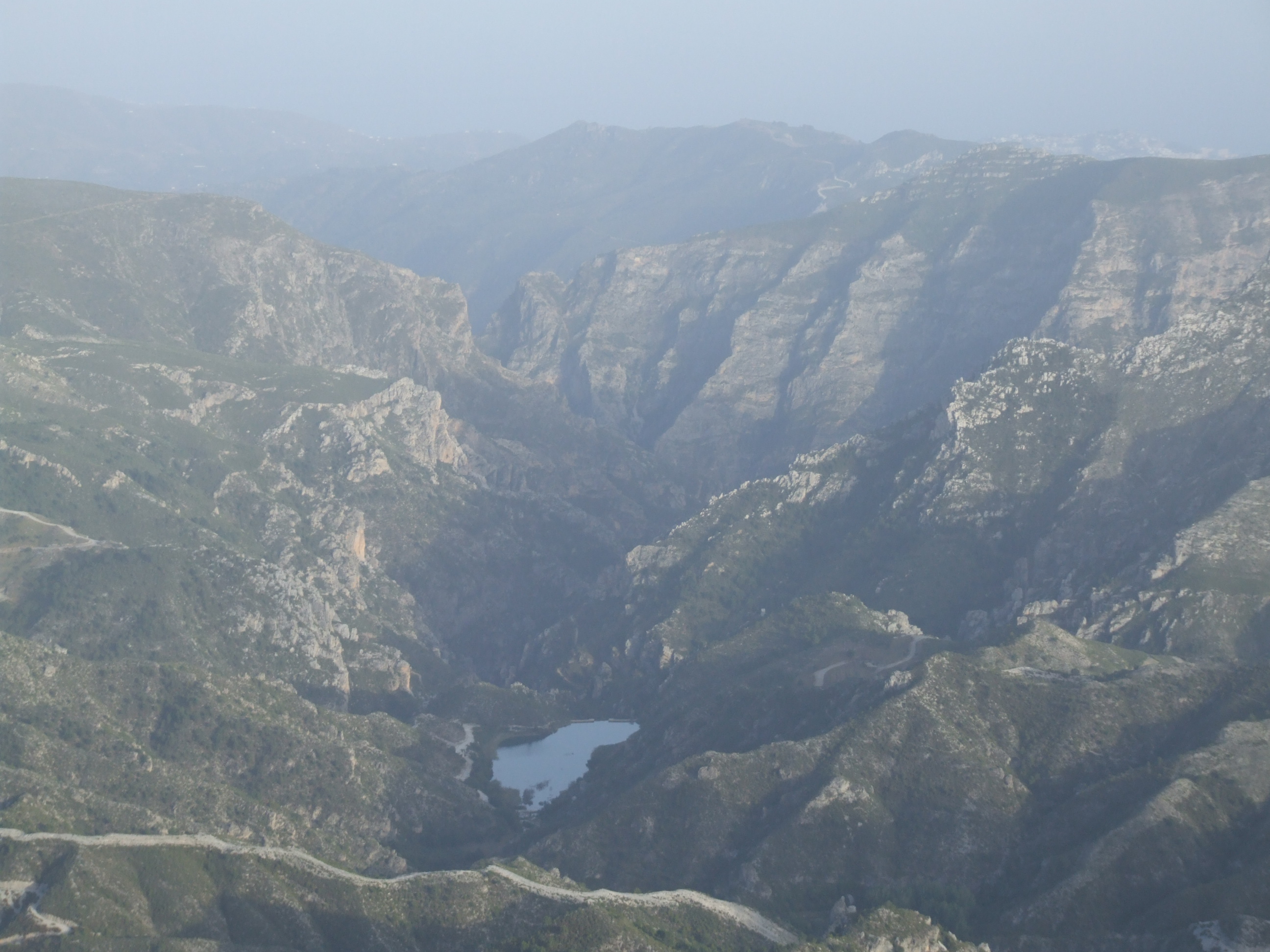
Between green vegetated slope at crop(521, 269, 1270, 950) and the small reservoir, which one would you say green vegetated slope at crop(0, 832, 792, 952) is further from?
the small reservoir

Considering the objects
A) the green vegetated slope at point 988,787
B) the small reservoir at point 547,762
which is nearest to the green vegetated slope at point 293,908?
the green vegetated slope at point 988,787

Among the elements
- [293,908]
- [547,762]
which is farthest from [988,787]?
[547,762]

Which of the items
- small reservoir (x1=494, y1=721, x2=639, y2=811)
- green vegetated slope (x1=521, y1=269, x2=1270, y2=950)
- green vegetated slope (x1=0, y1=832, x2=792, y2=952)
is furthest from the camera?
small reservoir (x1=494, y1=721, x2=639, y2=811)

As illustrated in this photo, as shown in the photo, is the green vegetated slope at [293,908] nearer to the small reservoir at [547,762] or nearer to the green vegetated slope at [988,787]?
the green vegetated slope at [988,787]

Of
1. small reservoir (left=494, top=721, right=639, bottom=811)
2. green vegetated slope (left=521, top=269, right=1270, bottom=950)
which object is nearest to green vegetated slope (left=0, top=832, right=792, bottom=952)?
green vegetated slope (left=521, top=269, right=1270, bottom=950)

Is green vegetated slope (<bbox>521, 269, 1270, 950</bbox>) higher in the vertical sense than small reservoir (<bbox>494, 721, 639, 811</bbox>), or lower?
higher

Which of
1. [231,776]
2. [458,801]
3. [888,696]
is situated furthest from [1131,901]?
[231,776]

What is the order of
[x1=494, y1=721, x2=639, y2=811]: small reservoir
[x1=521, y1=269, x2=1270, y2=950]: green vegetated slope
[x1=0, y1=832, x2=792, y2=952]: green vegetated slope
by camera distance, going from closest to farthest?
1. [x1=0, y1=832, x2=792, y2=952]: green vegetated slope
2. [x1=521, y1=269, x2=1270, y2=950]: green vegetated slope
3. [x1=494, y1=721, x2=639, y2=811]: small reservoir

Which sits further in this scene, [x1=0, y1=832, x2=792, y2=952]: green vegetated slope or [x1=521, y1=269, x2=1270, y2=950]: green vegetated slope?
[x1=521, y1=269, x2=1270, y2=950]: green vegetated slope

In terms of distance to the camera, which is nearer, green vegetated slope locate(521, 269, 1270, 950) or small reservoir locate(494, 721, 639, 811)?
green vegetated slope locate(521, 269, 1270, 950)

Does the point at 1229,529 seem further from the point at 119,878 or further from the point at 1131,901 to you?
the point at 119,878
